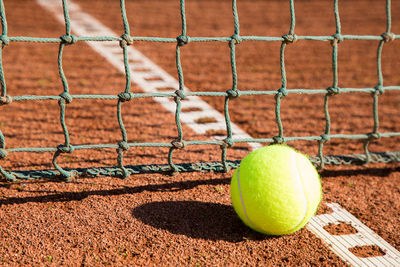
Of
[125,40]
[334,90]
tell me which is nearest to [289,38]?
[334,90]

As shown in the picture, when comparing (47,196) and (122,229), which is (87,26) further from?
(122,229)

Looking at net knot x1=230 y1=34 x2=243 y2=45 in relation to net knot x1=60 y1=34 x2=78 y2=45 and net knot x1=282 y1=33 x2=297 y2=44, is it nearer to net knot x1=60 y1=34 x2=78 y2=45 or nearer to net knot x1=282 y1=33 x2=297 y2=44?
net knot x1=282 y1=33 x2=297 y2=44

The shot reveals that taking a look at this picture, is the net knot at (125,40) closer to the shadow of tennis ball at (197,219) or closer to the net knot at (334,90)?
the shadow of tennis ball at (197,219)

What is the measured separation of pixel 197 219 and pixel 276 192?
20.9 inches

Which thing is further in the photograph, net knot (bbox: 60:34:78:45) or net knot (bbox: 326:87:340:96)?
net knot (bbox: 326:87:340:96)

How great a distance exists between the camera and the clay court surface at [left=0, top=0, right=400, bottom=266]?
2.19m

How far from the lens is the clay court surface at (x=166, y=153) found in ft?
7.20

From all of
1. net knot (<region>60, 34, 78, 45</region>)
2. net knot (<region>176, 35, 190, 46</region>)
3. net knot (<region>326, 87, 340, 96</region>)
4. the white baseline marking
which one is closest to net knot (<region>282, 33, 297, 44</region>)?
net knot (<region>326, 87, 340, 96</region>)

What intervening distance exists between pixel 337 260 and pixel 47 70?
375cm

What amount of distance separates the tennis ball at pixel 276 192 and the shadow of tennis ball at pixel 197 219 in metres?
0.12

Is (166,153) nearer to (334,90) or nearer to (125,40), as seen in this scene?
(125,40)

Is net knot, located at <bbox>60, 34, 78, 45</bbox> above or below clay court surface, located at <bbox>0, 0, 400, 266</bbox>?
above

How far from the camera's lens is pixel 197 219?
2.40 metres

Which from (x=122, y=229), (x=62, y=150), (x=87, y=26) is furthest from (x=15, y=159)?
(x=87, y=26)
